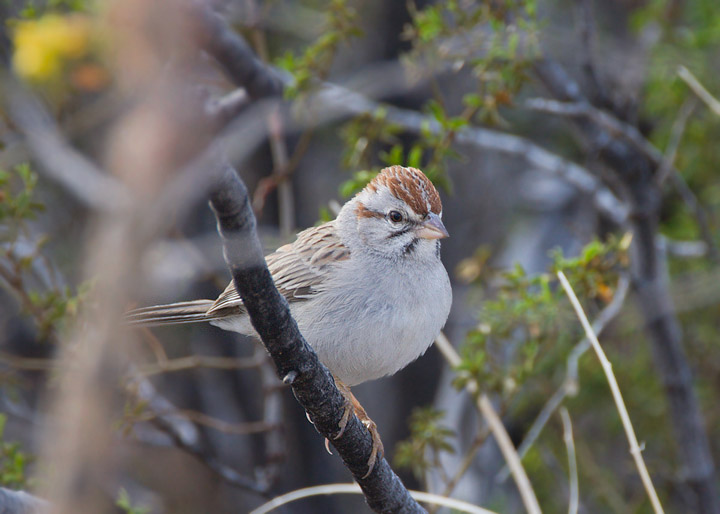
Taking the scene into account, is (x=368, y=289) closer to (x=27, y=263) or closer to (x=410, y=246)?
(x=410, y=246)

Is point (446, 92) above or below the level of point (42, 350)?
above

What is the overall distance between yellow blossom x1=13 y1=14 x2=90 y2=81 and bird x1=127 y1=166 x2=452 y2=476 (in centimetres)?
144

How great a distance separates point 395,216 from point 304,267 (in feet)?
1.39

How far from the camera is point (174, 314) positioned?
3.45 metres

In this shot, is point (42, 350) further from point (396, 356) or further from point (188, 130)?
point (188, 130)

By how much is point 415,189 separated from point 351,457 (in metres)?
1.10

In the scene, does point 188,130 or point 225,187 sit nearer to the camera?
point 188,130

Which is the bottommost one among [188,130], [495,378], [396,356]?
[495,378]

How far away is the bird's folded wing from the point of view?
3.26 m

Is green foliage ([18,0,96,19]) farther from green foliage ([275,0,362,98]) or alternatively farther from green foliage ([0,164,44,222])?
green foliage ([275,0,362,98])

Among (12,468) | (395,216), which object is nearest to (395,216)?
(395,216)

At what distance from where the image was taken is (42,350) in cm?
561

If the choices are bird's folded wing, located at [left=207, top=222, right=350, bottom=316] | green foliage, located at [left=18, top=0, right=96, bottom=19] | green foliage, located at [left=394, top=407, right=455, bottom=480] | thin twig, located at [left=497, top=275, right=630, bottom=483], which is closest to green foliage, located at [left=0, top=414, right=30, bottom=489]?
bird's folded wing, located at [left=207, top=222, right=350, bottom=316]

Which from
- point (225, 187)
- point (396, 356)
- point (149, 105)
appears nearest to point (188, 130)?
point (149, 105)
